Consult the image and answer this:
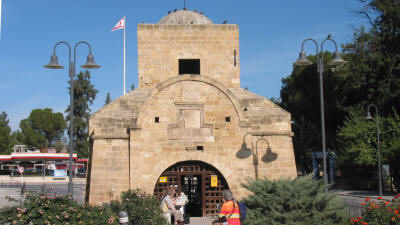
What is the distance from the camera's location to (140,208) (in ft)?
33.3

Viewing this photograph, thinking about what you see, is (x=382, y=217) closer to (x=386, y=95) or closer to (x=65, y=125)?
(x=386, y=95)

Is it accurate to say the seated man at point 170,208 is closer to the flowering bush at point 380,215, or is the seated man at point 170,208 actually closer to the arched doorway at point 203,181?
the arched doorway at point 203,181

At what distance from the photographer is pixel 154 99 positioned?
15.0 metres

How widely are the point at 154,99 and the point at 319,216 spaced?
7.47m

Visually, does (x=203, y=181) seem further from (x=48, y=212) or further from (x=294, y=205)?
(x=48, y=212)

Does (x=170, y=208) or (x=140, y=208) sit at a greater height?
(x=140, y=208)

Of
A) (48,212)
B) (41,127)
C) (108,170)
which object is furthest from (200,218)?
(41,127)

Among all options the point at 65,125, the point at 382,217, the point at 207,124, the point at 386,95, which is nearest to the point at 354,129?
the point at 386,95

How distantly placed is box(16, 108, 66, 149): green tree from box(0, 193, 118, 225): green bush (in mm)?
57193

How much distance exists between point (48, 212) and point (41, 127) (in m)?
59.2

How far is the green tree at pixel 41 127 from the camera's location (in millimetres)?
62438

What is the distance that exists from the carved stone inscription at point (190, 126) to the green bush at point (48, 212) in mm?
6402

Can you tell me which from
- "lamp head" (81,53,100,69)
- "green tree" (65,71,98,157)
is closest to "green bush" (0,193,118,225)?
"lamp head" (81,53,100,69)

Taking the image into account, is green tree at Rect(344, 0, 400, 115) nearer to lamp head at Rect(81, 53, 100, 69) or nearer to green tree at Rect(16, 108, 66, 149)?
lamp head at Rect(81, 53, 100, 69)
